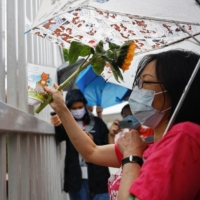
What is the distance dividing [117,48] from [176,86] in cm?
42

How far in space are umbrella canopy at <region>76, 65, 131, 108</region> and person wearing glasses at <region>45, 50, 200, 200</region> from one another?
1.19 meters

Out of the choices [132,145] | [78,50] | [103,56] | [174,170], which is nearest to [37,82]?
[78,50]

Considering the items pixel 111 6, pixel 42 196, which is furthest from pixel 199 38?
pixel 42 196

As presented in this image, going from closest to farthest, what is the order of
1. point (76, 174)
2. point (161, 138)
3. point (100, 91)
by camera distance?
point (161, 138) < point (76, 174) < point (100, 91)

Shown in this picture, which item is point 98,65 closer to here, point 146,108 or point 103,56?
point 103,56

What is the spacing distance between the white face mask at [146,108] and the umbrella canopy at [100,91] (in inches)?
56.7

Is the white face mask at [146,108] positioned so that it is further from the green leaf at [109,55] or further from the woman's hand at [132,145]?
the green leaf at [109,55]

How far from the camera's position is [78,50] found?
1.55 m

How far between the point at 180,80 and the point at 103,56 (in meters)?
0.45

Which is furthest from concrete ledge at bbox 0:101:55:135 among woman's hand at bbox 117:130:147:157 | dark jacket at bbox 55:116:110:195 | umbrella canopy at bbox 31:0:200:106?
dark jacket at bbox 55:116:110:195

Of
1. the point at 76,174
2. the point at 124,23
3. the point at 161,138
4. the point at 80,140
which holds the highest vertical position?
the point at 124,23

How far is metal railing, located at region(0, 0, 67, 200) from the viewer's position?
113 centimetres

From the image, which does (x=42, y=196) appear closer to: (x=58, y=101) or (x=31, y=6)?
(x=58, y=101)

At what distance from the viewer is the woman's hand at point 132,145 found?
4.21 feet
